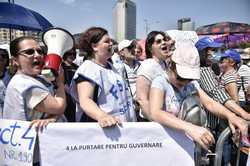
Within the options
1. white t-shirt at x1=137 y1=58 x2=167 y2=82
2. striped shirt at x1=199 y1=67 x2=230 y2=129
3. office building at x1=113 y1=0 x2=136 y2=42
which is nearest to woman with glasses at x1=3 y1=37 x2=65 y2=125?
white t-shirt at x1=137 y1=58 x2=167 y2=82

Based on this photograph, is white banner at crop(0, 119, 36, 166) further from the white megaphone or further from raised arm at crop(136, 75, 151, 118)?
raised arm at crop(136, 75, 151, 118)

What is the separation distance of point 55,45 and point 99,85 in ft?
1.48

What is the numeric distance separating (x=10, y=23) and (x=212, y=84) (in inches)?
159

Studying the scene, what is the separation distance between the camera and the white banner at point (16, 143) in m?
2.31

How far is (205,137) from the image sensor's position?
220 centimetres

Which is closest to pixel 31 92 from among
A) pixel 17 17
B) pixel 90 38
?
pixel 90 38

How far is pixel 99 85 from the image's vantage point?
108 inches

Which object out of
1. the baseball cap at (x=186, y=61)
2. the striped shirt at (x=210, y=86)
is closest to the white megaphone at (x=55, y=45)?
the baseball cap at (x=186, y=61)

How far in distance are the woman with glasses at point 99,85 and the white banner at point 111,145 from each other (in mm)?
196

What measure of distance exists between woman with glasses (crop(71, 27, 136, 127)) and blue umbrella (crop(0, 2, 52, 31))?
3.84m

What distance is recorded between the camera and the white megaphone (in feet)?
8.45

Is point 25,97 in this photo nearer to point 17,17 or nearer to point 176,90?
point 176,90

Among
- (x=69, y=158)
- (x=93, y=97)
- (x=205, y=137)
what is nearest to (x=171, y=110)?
(x=205, y=137)

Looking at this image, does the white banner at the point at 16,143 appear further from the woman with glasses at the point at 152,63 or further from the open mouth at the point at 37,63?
the woman with glasses at the point at 152,63
